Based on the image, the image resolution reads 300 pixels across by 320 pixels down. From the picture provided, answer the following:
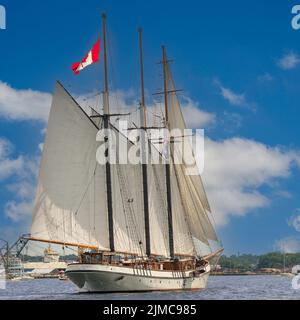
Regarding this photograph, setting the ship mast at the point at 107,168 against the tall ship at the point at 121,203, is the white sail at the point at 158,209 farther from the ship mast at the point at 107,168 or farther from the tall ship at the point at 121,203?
the ship mast at the point at 107,168

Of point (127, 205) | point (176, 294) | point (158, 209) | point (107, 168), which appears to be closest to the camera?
point (176, 294)

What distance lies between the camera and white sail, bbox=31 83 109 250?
66500 millimetres

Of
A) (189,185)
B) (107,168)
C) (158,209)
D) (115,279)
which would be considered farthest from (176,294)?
(189,185)

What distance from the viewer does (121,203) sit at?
7406 centimetres

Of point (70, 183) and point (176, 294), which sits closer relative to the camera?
point (70, 183)

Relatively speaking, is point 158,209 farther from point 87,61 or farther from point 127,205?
point 87,61

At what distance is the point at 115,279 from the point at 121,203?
10141 mm

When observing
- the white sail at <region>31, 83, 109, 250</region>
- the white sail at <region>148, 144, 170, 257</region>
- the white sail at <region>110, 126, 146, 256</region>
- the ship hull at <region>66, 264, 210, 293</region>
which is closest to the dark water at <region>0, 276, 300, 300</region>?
the ship hull at <region>66, 264, 210, 293</region>

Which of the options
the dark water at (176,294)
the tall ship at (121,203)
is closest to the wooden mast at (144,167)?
the tall ship at (121,203)

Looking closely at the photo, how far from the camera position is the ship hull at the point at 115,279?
6569cm

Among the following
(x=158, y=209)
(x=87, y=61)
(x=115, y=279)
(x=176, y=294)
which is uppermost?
(x=87, y=61)

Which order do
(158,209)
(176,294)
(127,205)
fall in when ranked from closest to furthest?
(176,294) → (127,205) → (158,209)
